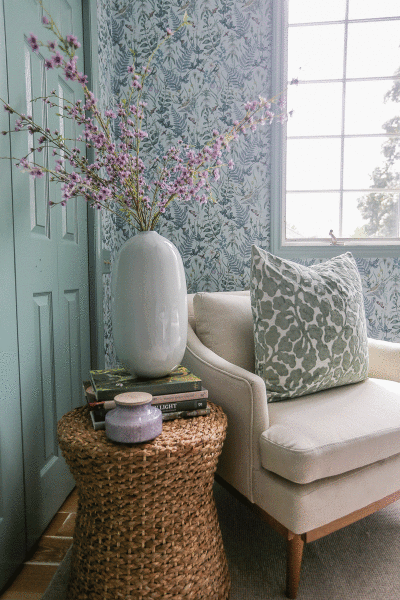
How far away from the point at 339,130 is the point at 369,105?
0.20m

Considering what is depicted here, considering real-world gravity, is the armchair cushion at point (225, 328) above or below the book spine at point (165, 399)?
above

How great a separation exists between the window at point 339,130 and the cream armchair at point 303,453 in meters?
1.06

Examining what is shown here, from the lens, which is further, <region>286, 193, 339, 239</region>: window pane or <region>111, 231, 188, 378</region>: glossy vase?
<region>286, 193, 339, 239</region>: window pane

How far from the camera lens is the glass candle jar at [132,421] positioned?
2.99 feet

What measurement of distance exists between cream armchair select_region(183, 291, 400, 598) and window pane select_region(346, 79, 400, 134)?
4.95 feet

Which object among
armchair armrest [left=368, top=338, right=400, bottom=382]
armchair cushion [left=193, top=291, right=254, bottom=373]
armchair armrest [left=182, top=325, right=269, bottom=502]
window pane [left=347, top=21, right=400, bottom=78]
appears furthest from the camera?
window pane [left=347, top=21, right=400, bottom=78]

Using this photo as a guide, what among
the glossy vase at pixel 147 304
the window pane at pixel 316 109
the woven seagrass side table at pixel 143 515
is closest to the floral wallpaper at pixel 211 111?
the window pane at pixel 316 109

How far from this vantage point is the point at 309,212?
7.36 ft

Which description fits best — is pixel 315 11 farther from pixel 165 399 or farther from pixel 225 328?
pixel 165 399

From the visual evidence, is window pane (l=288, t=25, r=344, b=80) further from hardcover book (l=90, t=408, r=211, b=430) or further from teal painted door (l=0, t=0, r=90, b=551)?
hardcover book (l=90, t=408, r=211, b=430)

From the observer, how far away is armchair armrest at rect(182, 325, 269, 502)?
1.13m

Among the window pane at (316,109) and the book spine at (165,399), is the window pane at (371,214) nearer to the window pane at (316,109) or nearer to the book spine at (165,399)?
the window pane at (316,109)

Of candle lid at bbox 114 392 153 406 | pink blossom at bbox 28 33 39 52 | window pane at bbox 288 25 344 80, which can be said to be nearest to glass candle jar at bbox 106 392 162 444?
candle lid at bbox 114 392 153 406

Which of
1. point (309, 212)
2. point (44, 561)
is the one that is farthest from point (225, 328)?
point (309, 212)
